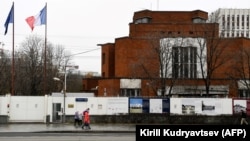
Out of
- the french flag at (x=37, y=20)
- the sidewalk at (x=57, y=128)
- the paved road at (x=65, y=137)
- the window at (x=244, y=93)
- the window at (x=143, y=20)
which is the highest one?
the window at (x=143, y=20)

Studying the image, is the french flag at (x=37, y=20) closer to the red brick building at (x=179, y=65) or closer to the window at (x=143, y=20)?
the red brick building at (x=179, y=65)

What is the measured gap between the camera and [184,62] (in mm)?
66250

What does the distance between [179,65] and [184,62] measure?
1816mm

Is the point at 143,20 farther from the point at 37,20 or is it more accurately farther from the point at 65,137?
the point at 65,137

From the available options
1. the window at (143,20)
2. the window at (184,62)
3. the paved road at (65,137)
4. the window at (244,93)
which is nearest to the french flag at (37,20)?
the window at (184,62)

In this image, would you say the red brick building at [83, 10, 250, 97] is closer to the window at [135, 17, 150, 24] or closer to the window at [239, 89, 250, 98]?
the window at [239, 89, 250, 98]

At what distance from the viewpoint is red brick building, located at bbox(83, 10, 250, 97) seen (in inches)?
2448

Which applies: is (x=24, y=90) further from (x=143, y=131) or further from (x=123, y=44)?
(x=143, y=131)

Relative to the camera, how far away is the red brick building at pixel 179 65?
62.2m

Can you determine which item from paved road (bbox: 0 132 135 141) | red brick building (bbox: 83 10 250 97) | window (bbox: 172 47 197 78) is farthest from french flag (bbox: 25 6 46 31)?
paved road (bbox: 0 132 135 141)

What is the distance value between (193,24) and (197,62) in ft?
41.3

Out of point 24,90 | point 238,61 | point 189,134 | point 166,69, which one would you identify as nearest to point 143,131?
point 189,134

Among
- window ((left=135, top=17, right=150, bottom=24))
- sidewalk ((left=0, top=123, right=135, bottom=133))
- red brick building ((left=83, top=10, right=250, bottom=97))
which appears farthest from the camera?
window ((left=135, top=17, right=150, bottom=24))

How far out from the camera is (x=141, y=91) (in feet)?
211
